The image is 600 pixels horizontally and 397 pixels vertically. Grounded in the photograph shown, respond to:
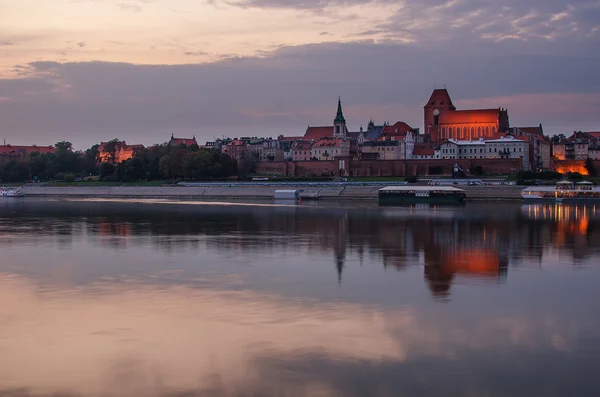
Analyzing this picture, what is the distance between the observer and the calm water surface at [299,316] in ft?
29.8

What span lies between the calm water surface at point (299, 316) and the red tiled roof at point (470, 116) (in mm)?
60613

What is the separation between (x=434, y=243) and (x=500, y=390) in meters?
13.6

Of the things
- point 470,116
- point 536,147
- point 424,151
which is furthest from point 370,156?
point 536,147

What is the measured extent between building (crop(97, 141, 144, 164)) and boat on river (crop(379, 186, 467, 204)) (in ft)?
178

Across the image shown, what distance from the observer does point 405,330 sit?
37.1 feet

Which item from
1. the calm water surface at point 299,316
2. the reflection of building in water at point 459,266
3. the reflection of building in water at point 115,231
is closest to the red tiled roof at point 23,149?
the reflection of building in water at point 115,231

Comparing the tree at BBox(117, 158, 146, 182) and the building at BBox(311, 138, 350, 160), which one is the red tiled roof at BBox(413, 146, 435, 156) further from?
the tree at BBox(117, 158, 146, 182)

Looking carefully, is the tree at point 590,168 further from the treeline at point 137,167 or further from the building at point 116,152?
the building at point 116,152

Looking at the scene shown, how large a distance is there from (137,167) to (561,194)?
121 feet

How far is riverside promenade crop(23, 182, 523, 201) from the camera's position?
5059 cm

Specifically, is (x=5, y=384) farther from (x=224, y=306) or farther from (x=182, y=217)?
(x=182, y=217)

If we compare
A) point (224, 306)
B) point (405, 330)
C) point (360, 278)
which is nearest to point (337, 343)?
point (405, 330)

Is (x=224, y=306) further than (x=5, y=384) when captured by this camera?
Yes

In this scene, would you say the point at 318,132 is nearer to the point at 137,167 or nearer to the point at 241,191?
the point at 137,167
